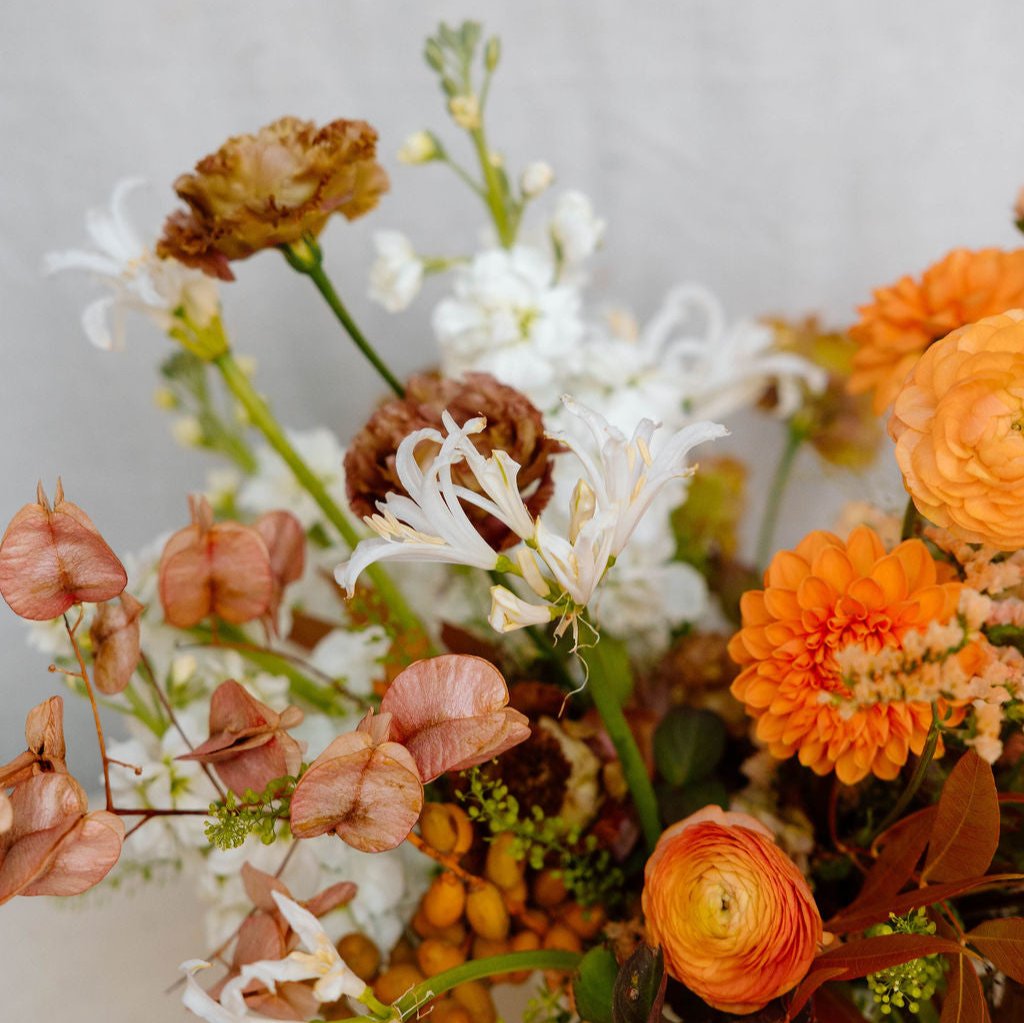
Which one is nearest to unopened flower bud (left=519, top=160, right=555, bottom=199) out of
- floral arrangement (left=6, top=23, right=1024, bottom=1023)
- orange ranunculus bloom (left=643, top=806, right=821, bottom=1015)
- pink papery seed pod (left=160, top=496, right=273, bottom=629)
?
floral arrangement (left=6, top=23, right=1024, bottom=1023)

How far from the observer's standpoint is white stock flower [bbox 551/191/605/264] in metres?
0.57

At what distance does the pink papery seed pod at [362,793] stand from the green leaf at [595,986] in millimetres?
123

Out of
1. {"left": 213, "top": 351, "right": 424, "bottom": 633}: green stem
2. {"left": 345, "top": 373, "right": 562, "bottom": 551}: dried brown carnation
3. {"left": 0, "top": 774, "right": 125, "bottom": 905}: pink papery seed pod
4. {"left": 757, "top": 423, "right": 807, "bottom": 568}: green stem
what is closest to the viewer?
{"left": 0, "top": 774, "right": 125, "bottom": 905}: pink papery seed pod

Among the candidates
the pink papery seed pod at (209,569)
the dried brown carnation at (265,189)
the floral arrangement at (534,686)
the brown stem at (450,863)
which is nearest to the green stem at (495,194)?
the floral arrangement at (534,686)

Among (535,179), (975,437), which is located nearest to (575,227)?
(535,179)

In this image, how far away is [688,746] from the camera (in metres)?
0.48

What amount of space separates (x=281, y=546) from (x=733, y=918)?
0.27 metres

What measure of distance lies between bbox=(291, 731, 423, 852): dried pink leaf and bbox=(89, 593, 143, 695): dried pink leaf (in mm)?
124

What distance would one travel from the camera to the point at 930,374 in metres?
0.35

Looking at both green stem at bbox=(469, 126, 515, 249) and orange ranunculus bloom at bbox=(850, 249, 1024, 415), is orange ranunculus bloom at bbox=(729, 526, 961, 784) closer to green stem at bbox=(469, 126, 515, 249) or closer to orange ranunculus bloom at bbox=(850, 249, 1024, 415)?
orange ranunculus bloom at bbox=(850, 249, 1024, 415)

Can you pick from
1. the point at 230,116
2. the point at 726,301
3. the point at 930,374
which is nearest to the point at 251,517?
the point at 230,116

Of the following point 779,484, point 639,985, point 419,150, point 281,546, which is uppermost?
point 419,150

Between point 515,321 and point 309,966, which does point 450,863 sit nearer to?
point 309,966

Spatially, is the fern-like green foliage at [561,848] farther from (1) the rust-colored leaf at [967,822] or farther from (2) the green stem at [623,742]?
(1) the rust-colored leaf at [967,822]
